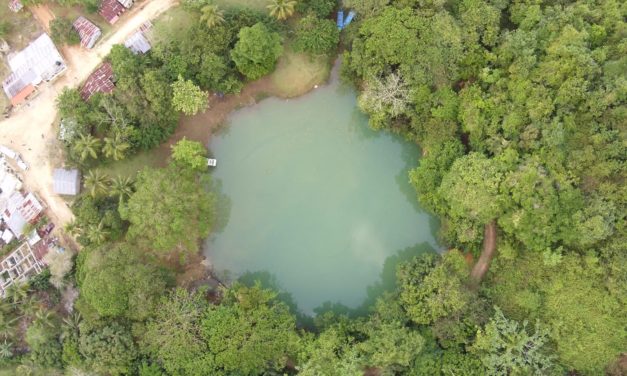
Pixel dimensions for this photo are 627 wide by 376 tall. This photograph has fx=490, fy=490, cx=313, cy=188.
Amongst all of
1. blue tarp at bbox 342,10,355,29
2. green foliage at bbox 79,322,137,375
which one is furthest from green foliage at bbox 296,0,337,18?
green foliage at bbox 79,322,137,375

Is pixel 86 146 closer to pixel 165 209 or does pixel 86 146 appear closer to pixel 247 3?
pixel 165 209

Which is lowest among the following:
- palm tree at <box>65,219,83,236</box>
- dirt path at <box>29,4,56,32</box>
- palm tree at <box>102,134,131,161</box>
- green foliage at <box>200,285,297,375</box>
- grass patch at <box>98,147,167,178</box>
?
green foliage at <box>200,285,297,375</box>

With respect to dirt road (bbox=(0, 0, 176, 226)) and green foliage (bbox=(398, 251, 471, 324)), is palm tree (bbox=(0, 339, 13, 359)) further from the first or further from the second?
green foliage (bbox=(398, 251, 471, 324))

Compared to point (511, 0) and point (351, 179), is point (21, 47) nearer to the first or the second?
point (351, 179)

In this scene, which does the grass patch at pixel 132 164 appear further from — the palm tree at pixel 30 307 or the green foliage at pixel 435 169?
the green foliage at pixel 435 169

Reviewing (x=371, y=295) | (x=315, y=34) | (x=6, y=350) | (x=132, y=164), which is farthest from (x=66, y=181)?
(x=371, y=295)

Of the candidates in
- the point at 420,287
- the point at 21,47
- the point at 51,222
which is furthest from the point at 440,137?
the point at 21,47
